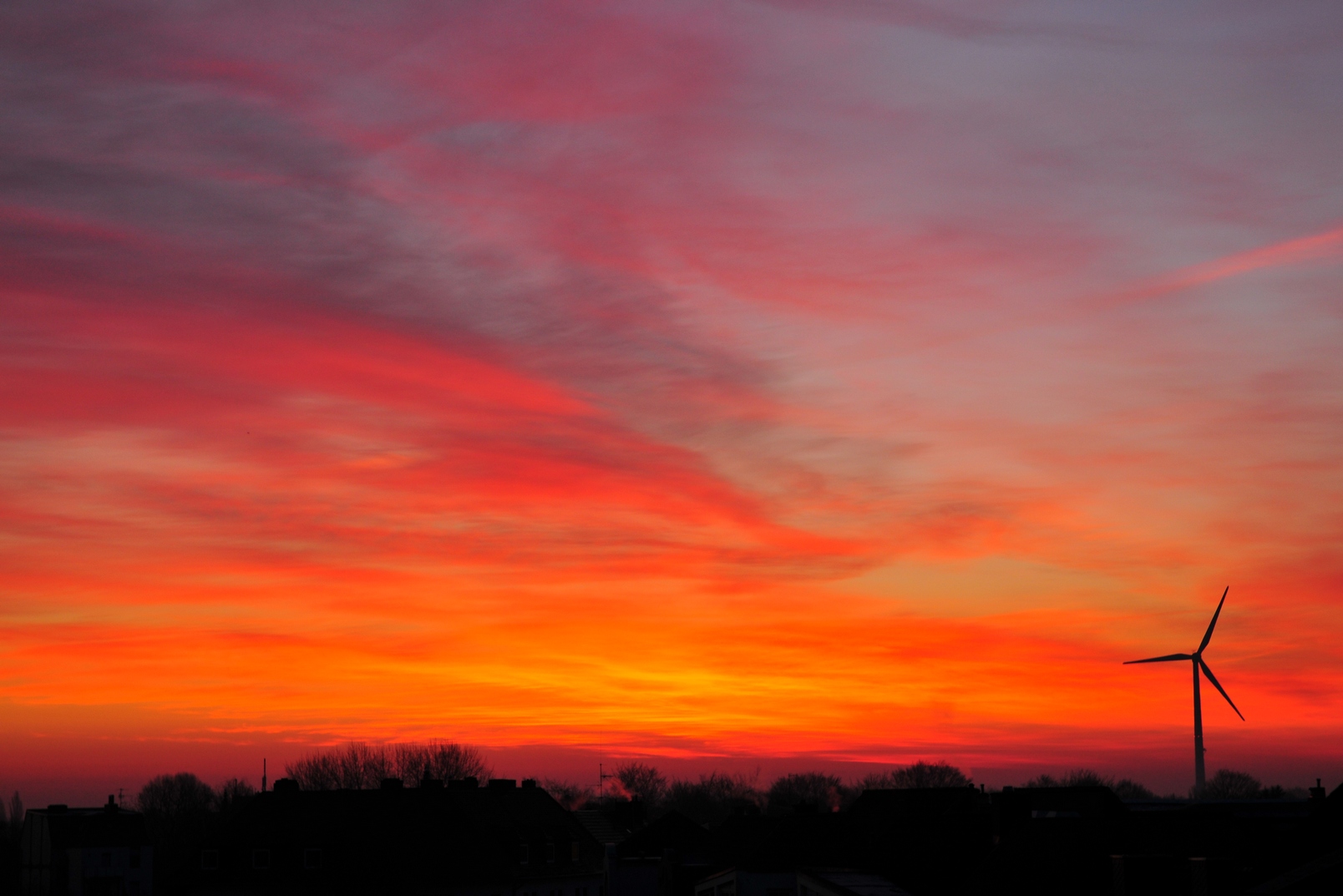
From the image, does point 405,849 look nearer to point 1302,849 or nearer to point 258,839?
point 258,839

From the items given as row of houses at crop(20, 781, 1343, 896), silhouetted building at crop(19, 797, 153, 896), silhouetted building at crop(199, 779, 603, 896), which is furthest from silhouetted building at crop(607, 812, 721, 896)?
silhouetted building at crop(19, 797, 153, 896)

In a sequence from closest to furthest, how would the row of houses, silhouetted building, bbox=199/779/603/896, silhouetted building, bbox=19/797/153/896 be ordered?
the row of houses → silhouetted building, bbox=199/779/603/896 → silhouetted building, bbox=19/797/153/896

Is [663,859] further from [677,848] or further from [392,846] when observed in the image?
[392,846]

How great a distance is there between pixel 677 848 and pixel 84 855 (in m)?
73.0

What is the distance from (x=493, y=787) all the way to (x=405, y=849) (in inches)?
706

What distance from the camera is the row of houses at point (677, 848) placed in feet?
299

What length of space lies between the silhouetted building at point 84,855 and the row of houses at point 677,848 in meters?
0.23

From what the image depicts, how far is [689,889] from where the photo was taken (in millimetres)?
137250

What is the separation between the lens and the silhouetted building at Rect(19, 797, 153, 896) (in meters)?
164

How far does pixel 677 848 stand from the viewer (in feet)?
542

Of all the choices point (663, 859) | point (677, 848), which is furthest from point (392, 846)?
point (677, 848)

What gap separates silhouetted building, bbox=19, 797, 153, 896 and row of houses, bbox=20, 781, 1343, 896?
231 millimetres

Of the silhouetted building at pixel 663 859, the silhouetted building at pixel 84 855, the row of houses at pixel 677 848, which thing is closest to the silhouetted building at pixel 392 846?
the row of houses at pixel 677 848

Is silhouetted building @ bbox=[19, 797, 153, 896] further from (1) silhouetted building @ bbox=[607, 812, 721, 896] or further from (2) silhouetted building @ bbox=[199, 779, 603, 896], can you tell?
(1) silhouetted building @ bbox=[607, 812, 721, 896]
